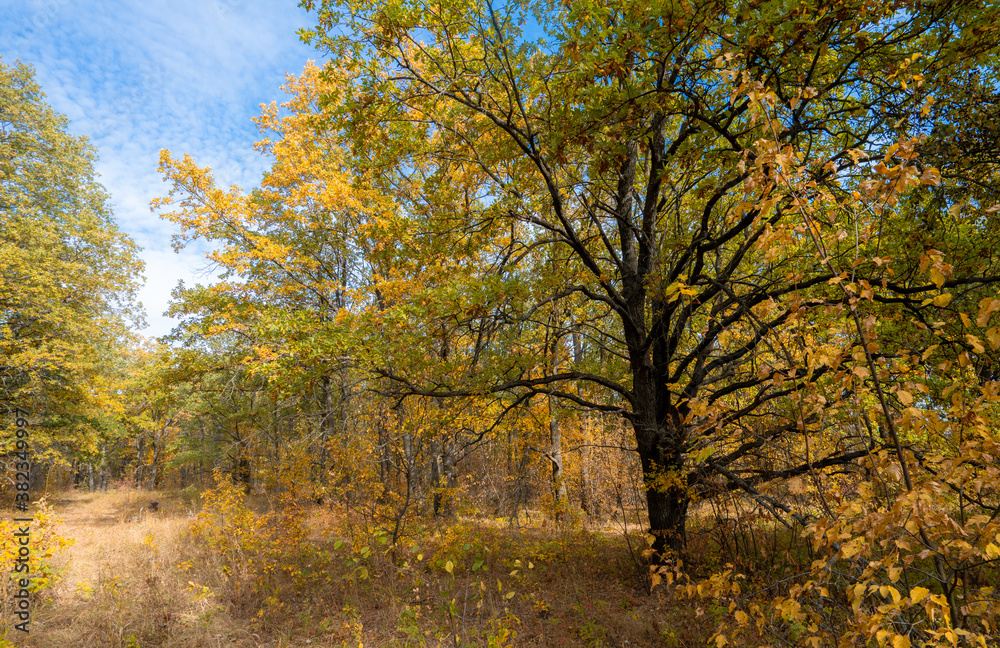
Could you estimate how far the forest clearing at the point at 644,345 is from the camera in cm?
206

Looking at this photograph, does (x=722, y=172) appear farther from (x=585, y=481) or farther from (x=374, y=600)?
(x=585, y=481)

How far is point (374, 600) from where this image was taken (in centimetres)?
621

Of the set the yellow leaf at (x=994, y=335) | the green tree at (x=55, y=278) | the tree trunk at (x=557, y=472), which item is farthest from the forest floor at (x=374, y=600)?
the green tree at (x=55, y=278)

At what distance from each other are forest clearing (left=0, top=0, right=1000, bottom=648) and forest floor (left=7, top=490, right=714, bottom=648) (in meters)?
0.06

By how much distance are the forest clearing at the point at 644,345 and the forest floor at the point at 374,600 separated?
0.06 m

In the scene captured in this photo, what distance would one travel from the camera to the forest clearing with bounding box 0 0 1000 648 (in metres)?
2.06

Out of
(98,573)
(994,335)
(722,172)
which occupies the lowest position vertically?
(98,573)

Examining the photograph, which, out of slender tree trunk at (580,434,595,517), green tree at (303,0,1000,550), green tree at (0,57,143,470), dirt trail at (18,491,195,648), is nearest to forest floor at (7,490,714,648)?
dirt trail at (18,491,195,648)

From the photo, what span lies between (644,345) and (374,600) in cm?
556

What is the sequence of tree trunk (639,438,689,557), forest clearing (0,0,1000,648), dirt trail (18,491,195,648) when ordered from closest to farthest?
forest clearing (0,0,1000,648) < dirt trail (18,491,195,648) < tree trunk (639,438,689,557)

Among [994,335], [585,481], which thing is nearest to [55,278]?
[585,481]

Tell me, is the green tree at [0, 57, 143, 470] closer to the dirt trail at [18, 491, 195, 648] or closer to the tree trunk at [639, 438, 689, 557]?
the dirt trail at [18, 491, 195, 648]

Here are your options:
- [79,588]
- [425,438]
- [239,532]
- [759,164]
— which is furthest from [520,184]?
[79,588]

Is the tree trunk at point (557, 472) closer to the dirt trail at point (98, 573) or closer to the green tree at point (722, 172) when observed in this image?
the green tree at point (722, 172)
